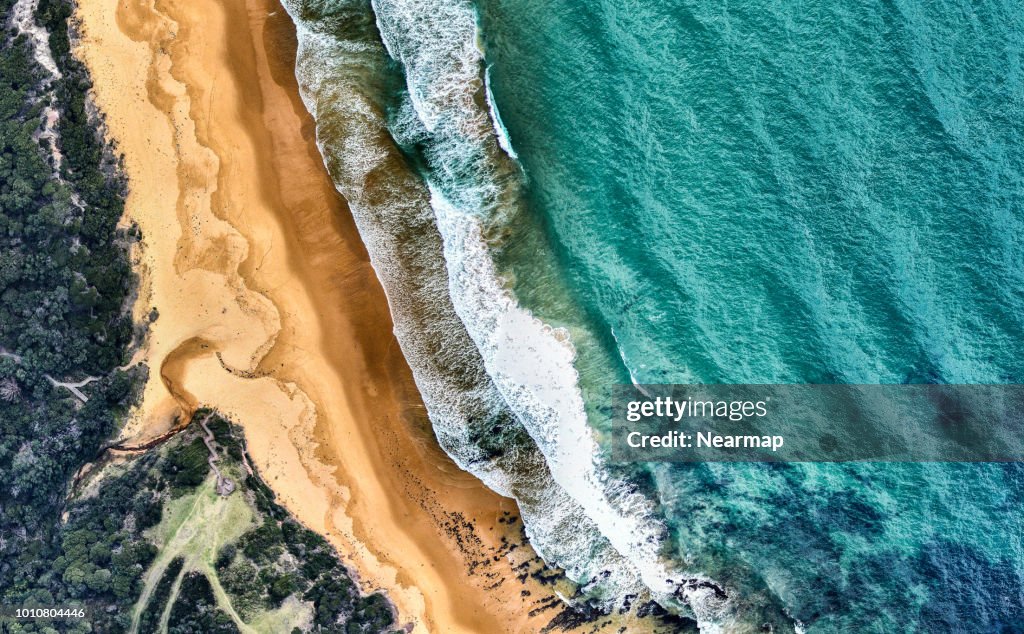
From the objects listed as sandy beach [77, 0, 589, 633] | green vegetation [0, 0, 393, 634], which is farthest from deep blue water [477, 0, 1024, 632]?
green vegetation [0, 0, 393, 634]

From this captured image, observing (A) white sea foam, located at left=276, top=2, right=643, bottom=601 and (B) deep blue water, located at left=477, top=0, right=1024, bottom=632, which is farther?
(A) white sea foam, located at left=276, top=2, right=643, bottom=601

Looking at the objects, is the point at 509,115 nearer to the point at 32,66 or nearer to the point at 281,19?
the point at 281,19

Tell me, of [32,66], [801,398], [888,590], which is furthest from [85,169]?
[888,590]

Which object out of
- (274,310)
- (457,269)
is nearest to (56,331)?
(274,310)

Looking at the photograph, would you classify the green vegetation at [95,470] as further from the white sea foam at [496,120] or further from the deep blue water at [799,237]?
the white sea foam at [496,120]

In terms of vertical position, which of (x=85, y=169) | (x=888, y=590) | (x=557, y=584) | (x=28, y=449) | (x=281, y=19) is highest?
(x=281, y=19)

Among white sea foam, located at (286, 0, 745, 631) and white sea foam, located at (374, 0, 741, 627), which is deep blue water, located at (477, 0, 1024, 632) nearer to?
white sea foam, located at (374, 0, 741, 627)

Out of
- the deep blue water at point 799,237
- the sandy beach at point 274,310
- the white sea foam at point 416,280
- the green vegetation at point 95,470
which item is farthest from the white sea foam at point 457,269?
the green vegetation at point 95,470
